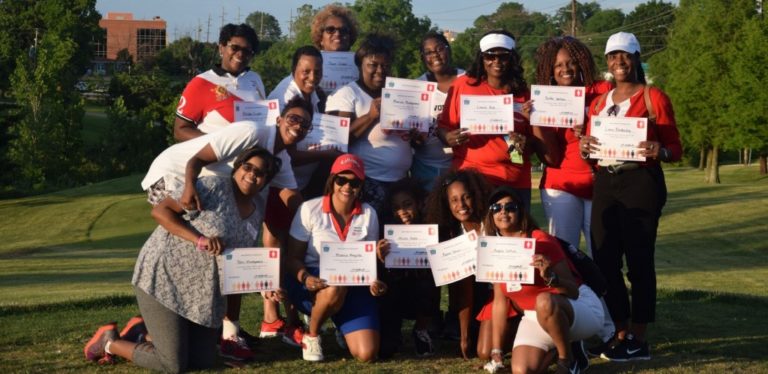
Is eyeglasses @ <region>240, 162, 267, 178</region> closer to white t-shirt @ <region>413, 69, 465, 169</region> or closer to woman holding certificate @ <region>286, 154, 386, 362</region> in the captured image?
woman holding certificate @ <region>286, 154, 386, 362</region>

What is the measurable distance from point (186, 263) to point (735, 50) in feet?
144

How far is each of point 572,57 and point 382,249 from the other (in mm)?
2065

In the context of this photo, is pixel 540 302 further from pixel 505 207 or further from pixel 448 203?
pixel 448 203

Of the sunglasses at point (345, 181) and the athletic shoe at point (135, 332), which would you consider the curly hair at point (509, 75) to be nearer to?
the sunglasses at point (345, 181)

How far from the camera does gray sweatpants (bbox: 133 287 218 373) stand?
7.25 meters

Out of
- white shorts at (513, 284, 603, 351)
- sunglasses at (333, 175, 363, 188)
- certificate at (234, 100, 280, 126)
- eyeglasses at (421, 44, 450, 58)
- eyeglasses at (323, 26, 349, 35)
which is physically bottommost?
white shorts at (513, 284, 603, 351)

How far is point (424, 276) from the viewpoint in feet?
26.9

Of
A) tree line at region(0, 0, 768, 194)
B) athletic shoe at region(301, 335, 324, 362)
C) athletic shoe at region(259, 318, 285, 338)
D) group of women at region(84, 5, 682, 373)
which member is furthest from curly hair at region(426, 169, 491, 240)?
tree line at region(0, 0, 768, 194)

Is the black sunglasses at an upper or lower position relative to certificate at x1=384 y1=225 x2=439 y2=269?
upper

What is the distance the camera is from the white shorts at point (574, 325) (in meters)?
7.09

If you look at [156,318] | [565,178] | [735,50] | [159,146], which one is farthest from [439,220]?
[159,146]

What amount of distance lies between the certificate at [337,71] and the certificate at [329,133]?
930 mm

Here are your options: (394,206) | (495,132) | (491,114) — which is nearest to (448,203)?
(394,206)

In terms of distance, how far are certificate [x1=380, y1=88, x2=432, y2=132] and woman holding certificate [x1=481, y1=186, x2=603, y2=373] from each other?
1.44 m
